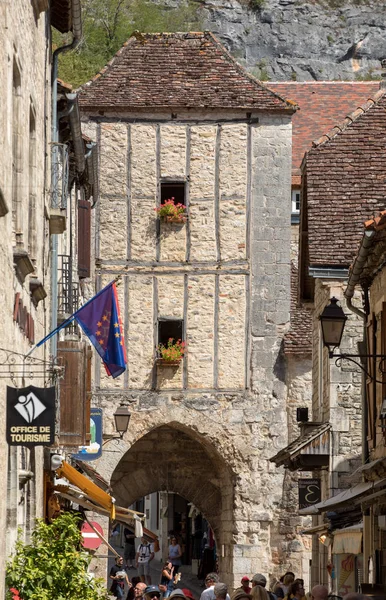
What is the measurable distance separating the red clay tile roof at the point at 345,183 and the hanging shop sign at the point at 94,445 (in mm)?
4114

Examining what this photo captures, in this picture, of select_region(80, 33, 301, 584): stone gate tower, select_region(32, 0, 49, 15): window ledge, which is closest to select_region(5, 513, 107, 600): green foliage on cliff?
select_region(32, 0, 49, 15): window ledge

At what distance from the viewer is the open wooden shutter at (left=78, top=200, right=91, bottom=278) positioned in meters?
20.6

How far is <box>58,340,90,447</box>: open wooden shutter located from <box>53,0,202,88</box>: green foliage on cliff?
2419cm

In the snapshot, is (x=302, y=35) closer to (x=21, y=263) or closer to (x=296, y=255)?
(x=296, y=255)

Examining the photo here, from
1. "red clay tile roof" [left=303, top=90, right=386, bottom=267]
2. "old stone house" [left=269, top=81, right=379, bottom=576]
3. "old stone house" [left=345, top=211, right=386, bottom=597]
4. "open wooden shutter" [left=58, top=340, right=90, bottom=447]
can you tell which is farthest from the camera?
"old stone house" [left=269, top=81, right=379, bottom=576]

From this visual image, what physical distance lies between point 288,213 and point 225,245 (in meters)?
1.36

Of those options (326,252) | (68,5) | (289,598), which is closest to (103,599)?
(289,598)

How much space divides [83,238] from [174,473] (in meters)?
8.70

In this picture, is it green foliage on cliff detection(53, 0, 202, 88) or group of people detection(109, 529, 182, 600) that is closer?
group of people detection(109, 529, 182, 600)

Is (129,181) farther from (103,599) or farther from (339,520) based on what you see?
(103,599)

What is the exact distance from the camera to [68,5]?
14648 millimetres

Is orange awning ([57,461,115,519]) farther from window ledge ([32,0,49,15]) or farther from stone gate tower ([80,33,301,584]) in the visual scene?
stone gate tower ([80,33,301,584])


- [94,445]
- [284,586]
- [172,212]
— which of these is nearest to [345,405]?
[284,586]

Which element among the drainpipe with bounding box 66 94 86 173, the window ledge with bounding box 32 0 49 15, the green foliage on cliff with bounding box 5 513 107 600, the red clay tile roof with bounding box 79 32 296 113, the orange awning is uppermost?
the red clay tile roof with bounding box 79 32 296 113
